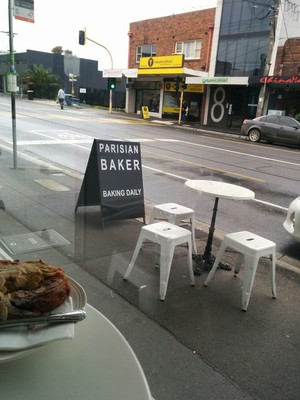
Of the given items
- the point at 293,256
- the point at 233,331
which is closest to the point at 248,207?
the point at 293,256

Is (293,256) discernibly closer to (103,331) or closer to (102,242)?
(102,242)

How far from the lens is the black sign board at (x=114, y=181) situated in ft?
17.2

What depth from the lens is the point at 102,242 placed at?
188 inches

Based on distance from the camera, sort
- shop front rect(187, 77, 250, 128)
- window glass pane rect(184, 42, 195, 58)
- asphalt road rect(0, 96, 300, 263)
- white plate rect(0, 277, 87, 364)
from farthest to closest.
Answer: window glass pane rect(184, 42, 195, 58)
shop front rect(187, 77, 250, 128)
asphalt road rect(0, 96, 300, 263)
white plate rect(0, 277, 87, 364)

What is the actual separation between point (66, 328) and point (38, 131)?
51.6 ft

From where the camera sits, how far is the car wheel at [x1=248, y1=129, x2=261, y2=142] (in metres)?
20.1

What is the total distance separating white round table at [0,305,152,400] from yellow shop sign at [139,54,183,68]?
28191 millimetres

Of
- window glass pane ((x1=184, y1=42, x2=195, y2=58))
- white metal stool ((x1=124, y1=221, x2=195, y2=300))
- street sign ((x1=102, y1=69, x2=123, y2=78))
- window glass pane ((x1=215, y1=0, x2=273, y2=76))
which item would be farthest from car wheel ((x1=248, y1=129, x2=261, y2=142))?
white metal stool ((x1=124, y1=221, x2=195, y2=300))

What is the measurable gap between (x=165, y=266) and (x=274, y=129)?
56.4 feet

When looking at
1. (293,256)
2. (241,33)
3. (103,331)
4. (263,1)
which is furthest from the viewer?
(241,33)

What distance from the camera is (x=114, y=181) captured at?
5.38 metres

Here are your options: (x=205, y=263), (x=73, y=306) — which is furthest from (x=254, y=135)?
(x=73, y=306)

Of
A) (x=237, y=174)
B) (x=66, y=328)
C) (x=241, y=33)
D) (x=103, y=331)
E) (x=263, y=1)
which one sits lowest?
(x=237, y=174)

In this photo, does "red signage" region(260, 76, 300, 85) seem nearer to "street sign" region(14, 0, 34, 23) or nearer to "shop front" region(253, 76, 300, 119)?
"shop front" region(253, 76, 300, 119)
